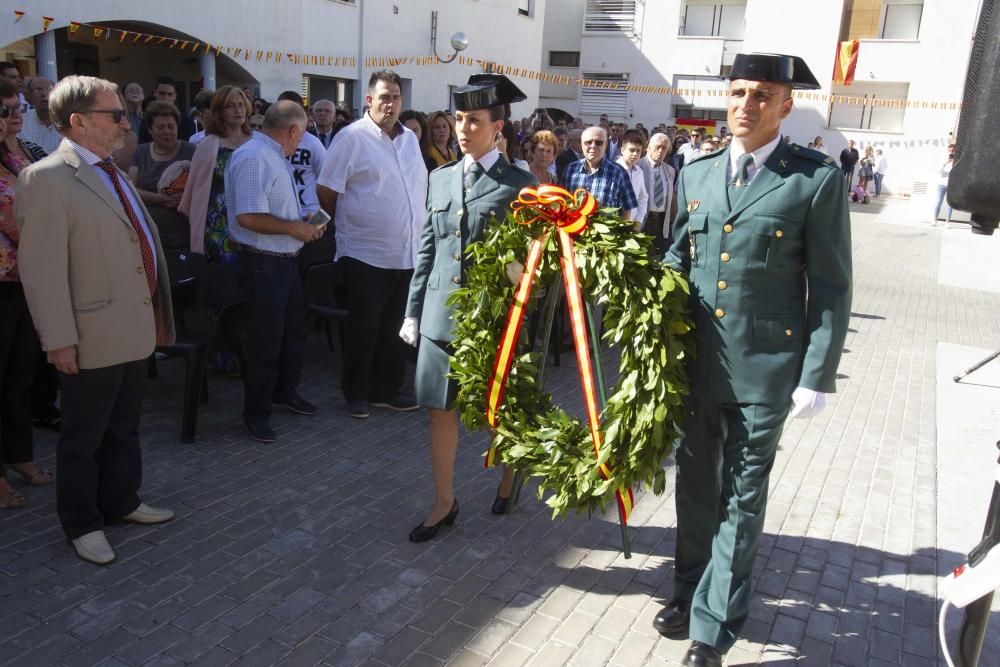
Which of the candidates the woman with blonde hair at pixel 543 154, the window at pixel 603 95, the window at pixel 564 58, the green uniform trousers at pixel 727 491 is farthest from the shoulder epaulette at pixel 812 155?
the window at pixel 564 58

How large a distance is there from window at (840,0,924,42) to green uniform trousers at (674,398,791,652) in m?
34.4

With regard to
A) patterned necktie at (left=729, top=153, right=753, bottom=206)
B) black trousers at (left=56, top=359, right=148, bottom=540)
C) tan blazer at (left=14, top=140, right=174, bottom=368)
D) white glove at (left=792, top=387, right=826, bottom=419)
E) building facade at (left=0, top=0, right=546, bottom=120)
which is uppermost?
building facade at (left=0, top=0, right=546, bottom=120)

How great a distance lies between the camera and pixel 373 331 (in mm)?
5793

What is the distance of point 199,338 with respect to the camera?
18.0 ft

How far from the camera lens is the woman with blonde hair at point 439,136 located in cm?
764

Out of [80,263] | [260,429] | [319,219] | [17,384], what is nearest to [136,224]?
[80,263]

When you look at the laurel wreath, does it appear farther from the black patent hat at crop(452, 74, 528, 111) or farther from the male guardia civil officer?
the black patent hat at crop(452, 74, 528, 111)

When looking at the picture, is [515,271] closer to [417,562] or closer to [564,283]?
[564,283]

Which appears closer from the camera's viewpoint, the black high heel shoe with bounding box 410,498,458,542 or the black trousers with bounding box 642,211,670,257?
the black high heel shoe with bounding box 410,498,458,542

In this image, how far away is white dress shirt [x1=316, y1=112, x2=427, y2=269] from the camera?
18.4ft

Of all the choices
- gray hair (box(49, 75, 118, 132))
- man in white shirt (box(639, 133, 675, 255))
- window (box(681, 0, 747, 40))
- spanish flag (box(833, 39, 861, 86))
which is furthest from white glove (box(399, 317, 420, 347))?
window (box(681, 0, 747, 40))

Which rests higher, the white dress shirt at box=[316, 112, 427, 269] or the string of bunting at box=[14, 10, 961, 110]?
the string of bunting at box=[14, 10, 961, 110]

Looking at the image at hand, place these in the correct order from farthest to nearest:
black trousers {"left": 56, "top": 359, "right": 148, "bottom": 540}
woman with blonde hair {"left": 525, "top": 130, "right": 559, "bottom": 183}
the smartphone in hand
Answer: woman with blonde hair {"left": 525, "top": 130, "right": 559, "bottom": 183} → the smartphone in hand → black trousers {"left": 56, "top": 359, "right": 148, "bottom": 540}

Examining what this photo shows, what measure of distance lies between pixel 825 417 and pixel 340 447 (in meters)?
3.75
